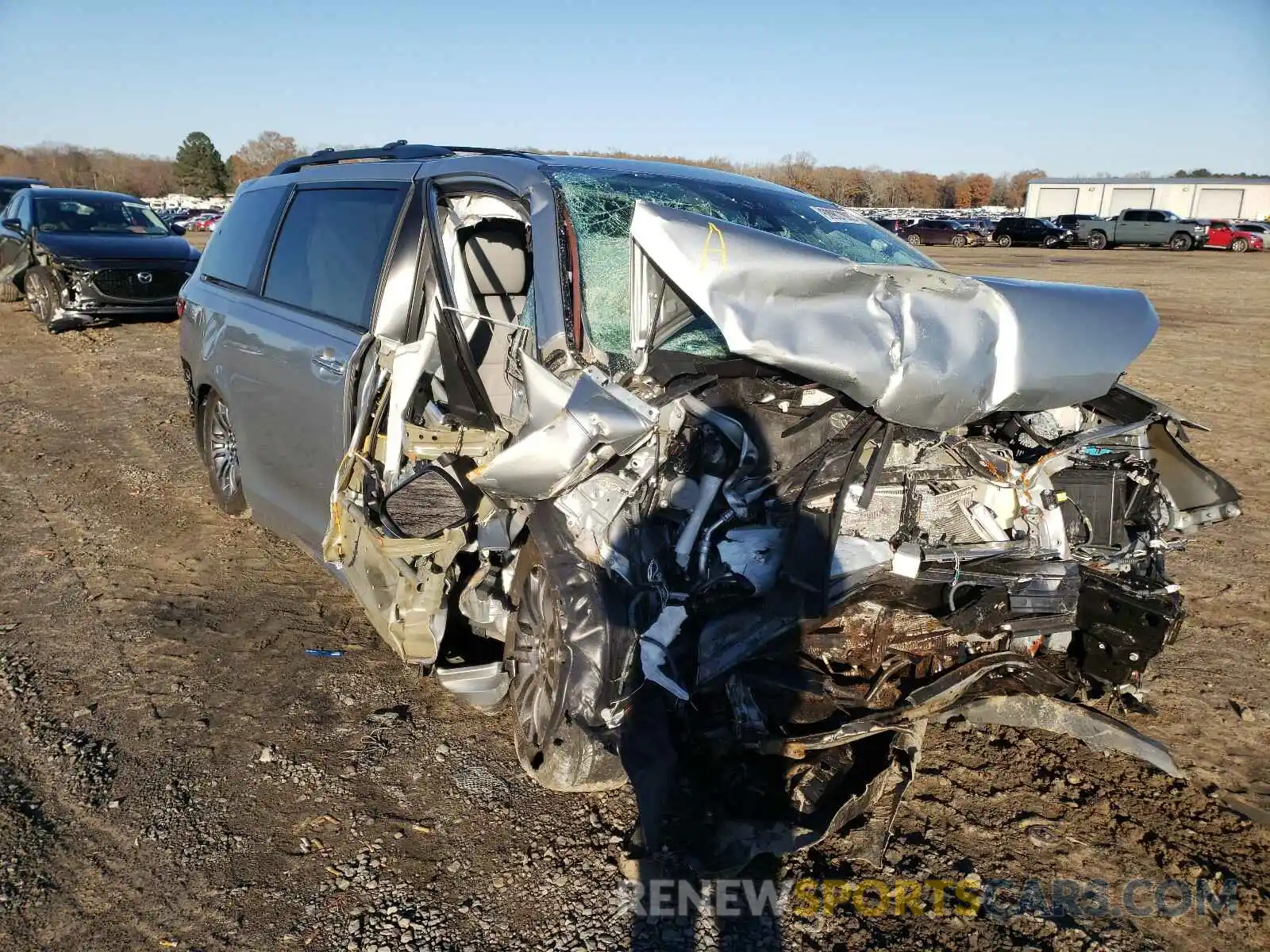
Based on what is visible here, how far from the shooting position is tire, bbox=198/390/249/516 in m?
5.52

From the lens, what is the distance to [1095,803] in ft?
10.2

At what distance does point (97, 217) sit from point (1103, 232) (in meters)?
35.8

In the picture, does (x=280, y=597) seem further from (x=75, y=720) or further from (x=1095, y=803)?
(x=1095, y=803)

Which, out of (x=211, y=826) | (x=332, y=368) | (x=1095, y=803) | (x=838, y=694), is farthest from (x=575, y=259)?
(x=1095, y=803)

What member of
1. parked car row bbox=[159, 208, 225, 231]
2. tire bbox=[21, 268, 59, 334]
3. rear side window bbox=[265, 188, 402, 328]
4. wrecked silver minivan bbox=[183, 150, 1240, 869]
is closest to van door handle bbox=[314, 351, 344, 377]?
rear side window bbox=[265, 188, 402, 328]

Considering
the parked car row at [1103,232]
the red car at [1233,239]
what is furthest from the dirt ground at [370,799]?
the red car at [1233,239]

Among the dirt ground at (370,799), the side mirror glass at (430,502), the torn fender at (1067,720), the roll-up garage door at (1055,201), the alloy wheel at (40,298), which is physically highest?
the roll-up garage door at (1055,201)

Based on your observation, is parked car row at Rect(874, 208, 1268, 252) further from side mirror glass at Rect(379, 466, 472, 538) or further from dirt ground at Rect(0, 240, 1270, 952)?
side mirror glass at Rect(379, 466, 472, 538)

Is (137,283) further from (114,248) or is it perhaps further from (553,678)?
(553,678)

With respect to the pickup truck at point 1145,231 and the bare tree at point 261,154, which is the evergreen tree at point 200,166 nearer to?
the bare tree at point 261,154

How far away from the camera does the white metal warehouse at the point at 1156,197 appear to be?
5588 cm

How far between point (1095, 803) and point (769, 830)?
120 centimetres

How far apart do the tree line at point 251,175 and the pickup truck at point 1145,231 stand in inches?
966

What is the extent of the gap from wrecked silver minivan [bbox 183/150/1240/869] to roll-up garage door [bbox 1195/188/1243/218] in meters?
64.6
